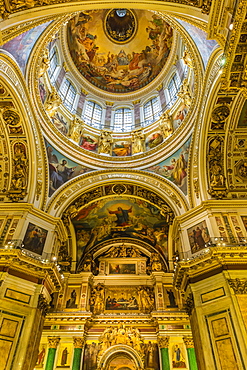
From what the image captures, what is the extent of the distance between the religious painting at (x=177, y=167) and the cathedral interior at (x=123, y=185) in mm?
81

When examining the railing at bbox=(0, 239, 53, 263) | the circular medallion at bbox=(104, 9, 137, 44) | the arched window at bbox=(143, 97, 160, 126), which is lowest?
the railing at bbox=(0, 239, 53, 263)

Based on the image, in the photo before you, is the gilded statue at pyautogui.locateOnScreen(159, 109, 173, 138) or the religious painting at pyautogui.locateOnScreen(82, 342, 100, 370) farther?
the gilded statue at pyautogui.locateOnScreen(159, 109, 173, 138)

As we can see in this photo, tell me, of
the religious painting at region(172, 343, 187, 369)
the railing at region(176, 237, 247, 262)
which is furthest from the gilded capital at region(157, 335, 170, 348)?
the railing at region(176, 237, 247, 262)

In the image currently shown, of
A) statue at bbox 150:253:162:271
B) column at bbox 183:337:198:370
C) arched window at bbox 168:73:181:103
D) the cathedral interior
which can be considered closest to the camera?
the cathedral interior

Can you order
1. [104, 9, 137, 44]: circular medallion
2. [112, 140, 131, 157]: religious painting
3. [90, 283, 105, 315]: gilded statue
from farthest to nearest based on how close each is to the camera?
[104, 9, 137, 44]: circular medallion → [112, 140, 131, 157]: religious painting → [90, 283, 105, 315]: gilded statue

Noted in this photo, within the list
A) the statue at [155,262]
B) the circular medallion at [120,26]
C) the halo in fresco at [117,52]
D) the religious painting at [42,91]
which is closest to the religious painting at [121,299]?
the statue at [155,262]

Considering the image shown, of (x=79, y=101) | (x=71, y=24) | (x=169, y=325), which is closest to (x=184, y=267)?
(x=169, y=325)

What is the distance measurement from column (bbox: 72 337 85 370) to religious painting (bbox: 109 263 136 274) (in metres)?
4.73

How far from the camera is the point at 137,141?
60.0 feet

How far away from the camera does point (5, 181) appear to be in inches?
543

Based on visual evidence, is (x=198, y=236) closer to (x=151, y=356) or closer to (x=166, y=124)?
(x=151, y=356)

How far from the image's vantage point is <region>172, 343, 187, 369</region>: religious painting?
1401 centimetres

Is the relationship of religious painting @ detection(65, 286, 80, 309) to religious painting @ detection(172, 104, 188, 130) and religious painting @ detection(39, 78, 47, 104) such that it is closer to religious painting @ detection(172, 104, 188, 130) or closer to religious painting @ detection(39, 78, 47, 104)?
religious painting @ detection(39, 78, 47, 104)

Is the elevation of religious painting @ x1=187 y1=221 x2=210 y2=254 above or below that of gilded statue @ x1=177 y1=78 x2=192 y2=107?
below
